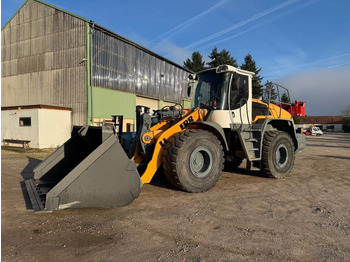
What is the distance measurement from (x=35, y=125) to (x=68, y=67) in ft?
15.7

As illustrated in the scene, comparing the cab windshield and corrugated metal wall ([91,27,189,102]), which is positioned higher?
corrugated metal wall ([91,27,189,102])

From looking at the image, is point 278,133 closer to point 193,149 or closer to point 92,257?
point 193,149

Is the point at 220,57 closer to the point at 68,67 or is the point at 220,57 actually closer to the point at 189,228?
the point at 68,67

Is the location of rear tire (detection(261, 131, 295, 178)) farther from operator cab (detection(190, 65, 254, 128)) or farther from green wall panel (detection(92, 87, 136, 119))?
green wall panel (detection(92, 87, 136, 119))

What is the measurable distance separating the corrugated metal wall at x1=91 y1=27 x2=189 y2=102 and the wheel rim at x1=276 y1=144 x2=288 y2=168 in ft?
32.0

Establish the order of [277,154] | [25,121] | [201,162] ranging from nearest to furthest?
[201,162] → [277,154] → [25,121]

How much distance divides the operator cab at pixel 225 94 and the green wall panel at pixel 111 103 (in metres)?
13.8

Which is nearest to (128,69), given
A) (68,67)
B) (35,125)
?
(68,67)

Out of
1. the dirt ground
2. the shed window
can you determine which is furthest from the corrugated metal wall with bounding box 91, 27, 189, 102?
the dirt ground

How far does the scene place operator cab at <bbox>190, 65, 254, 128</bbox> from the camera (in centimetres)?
683

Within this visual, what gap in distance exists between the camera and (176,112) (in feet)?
22.7

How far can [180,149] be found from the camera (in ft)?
18.1

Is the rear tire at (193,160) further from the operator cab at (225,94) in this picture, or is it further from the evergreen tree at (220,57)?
the evergreen tree at (220,57)

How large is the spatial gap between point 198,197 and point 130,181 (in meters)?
1.60
